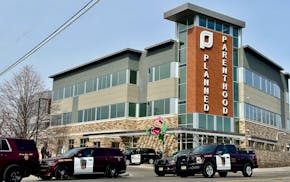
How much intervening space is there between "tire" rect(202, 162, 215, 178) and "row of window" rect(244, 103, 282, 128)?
3126 centimetres

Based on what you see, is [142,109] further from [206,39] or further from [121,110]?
[206,39]

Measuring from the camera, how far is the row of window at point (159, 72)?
51.3 m

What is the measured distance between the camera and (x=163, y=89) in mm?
51344

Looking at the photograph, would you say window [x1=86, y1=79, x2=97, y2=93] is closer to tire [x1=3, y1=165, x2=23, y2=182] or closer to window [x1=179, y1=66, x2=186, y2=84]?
window [x1=179, y1=66, x2=186, y2=84]

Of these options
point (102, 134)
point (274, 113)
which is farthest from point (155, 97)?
point (274, 113)

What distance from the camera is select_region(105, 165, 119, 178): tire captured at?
2331 cm

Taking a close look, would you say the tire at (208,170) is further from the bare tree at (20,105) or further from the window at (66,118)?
the window at (66,118)

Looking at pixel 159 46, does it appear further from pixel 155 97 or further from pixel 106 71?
pixel 106 71

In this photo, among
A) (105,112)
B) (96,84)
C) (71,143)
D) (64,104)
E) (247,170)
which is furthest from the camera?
(64,104)

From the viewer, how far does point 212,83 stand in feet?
163

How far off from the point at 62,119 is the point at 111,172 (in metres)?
47.2

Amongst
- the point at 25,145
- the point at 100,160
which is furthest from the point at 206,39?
the point at 25,145

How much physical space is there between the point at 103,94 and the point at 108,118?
391 centimetres

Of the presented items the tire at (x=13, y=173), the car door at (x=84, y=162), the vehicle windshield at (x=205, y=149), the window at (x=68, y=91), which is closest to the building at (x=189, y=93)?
the window at (x=68, y=91)
